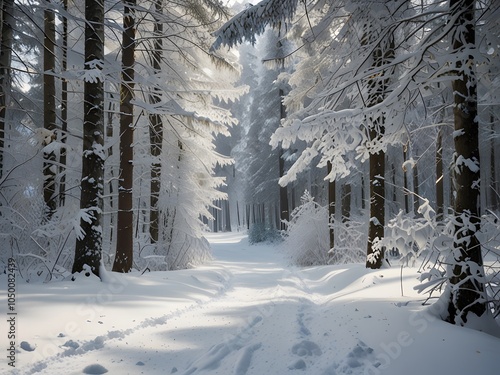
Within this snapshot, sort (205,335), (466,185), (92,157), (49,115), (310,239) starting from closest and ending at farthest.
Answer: (466,185) → (205,335) → (92,157) → (49,115) → (310,239)

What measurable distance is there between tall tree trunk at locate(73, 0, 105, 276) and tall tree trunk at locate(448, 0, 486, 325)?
604 centimetres

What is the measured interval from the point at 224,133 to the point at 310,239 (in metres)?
6.13

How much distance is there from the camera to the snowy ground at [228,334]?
3.24 metres

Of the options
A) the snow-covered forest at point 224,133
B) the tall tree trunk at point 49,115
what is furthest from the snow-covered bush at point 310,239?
the tall tree trunk at point 49,115

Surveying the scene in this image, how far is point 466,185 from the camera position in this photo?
4129mm

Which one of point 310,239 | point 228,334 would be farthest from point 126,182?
point 310,239

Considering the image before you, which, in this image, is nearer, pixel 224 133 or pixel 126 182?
pixel 126 182

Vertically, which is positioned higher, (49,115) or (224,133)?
(49,115)

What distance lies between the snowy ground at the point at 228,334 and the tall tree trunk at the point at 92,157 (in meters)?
0.62

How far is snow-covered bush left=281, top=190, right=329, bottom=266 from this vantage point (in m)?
14.2

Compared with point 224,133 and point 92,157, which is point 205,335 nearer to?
point 92,157

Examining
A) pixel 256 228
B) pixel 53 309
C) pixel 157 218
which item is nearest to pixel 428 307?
pixel 53 309

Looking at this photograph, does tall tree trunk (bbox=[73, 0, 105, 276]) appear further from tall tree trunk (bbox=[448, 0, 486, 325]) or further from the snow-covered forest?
tall tree trunk (bbox=[448, 0, 486, 325])

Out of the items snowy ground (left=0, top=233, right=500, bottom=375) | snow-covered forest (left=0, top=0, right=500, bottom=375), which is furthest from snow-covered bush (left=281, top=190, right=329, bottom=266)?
snowy ground (left=0, top=233, right=500, bottom=375)
